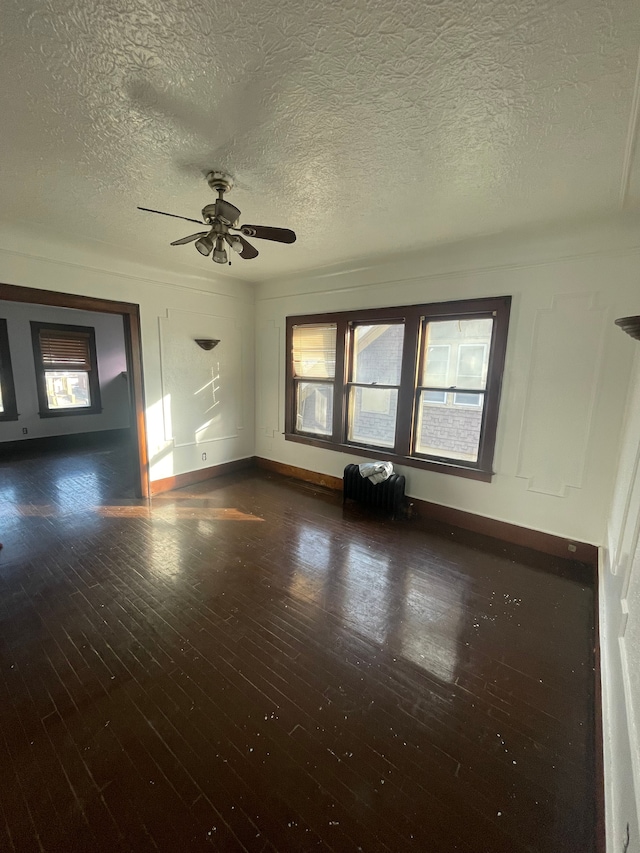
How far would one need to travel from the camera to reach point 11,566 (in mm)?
2701

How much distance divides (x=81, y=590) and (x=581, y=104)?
398 centimetres

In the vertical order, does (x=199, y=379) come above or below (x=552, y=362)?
below

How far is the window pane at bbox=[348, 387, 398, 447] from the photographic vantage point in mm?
4012

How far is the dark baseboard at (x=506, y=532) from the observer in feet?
9.58

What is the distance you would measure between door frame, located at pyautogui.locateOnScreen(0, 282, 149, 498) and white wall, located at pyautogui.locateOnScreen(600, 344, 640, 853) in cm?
436

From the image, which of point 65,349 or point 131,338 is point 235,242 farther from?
point 65,349

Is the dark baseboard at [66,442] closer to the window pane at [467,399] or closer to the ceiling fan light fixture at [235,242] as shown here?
the ceiling fan light fixture at [235,242]

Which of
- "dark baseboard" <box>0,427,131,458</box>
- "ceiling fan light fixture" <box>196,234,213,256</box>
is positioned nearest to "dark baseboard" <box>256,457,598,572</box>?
"ceiling fan light fixture" <box>196,234,213,256</box>

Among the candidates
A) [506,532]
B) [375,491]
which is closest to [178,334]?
[375,491]

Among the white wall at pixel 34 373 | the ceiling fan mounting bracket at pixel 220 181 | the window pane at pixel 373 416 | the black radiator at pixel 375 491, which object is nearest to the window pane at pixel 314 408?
the window pane at pixel 373 416

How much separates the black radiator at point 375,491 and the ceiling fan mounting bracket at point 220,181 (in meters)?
2.87

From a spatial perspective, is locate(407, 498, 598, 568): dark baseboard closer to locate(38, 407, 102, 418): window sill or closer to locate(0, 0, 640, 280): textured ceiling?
locate(0, 0, 640, 280): textured ceiling

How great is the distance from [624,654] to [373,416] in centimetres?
300

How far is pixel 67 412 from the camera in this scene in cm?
660
